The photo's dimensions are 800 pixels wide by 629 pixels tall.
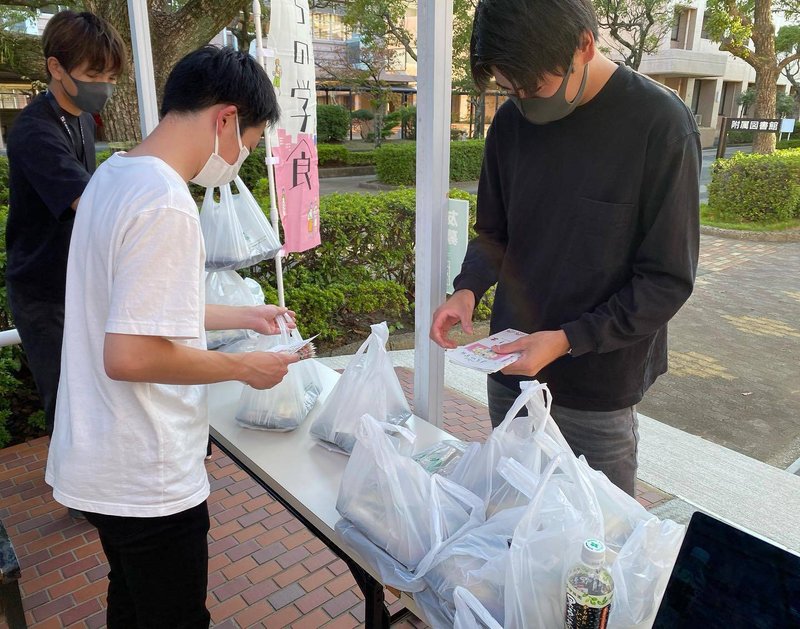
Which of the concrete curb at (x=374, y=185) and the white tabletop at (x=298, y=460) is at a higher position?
the white tabletop at (x=298, y=460)

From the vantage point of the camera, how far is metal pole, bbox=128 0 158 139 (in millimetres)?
2816

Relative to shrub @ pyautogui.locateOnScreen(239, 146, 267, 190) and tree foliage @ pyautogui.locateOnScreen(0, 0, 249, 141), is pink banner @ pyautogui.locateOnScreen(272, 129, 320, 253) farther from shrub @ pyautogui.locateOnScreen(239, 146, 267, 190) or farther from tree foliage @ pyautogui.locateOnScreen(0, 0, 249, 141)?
shrub @ pyautogui.locateOnScreen(239, 146, 267, 190)

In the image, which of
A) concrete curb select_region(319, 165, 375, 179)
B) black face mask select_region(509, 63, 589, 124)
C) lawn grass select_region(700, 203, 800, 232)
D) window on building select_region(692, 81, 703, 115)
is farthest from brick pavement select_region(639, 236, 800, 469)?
window on building select_region(692, 81, 703, 115)

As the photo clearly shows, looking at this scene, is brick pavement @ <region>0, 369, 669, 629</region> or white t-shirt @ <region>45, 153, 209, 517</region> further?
brick pavement @ <region>0, 369, 669, 629</region>

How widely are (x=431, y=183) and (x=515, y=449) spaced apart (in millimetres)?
931

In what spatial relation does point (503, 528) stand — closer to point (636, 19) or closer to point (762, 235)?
point (762, 235)

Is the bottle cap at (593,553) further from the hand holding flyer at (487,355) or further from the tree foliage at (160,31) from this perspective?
the tree foliage at (160,31)

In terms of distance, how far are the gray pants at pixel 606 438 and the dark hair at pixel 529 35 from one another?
0.78 meters

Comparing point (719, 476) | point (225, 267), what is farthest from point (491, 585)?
point (719, 476)

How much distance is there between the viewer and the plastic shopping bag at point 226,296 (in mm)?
2240

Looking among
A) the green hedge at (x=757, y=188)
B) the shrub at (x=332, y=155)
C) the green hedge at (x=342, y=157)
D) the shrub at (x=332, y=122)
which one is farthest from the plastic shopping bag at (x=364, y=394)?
the shrub at (x=332, y=122)

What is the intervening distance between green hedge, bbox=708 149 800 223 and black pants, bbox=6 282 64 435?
1055 cm

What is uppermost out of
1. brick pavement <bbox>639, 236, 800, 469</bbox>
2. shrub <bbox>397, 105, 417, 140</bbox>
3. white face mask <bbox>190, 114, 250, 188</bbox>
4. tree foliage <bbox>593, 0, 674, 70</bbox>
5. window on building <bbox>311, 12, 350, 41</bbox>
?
Answer: window on building <bbox>311, 12, 350, 41</bbox>

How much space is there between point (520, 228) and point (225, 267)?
48.6 inches
